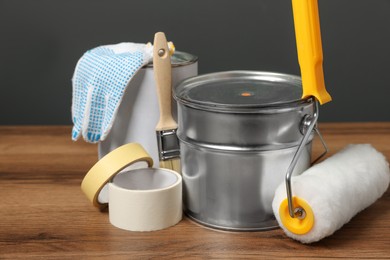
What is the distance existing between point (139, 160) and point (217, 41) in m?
0.65

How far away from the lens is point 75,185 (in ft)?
3.30

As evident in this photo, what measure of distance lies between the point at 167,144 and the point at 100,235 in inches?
5.7

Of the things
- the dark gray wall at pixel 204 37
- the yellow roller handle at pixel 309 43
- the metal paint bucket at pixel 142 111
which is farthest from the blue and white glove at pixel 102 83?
the dark gray wall at pixel 204 37

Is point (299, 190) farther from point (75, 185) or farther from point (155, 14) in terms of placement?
point (155, 14)

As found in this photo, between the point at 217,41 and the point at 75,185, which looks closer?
the point at 75,185

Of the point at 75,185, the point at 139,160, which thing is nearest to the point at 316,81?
the point at 139,160

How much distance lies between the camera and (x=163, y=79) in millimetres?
897

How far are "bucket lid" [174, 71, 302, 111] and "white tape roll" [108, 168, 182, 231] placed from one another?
0.34ft

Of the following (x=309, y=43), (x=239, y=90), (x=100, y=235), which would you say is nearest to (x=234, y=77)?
(x=239, y=90)

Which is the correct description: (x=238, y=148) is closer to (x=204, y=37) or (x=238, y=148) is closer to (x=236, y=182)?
(x=236, y=182)

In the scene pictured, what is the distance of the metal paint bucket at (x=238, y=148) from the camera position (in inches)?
32.2

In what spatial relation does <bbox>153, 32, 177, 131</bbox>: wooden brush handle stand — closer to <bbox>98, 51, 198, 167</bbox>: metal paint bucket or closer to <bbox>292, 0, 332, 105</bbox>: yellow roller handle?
<bbox>98, 51, 198, 167</bbox>: metal paint bucket

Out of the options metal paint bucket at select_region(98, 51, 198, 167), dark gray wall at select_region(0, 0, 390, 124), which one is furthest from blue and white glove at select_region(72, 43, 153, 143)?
dark gray wall at select_region(0, 0, 390, 124)

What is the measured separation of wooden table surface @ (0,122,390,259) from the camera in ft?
2.61
